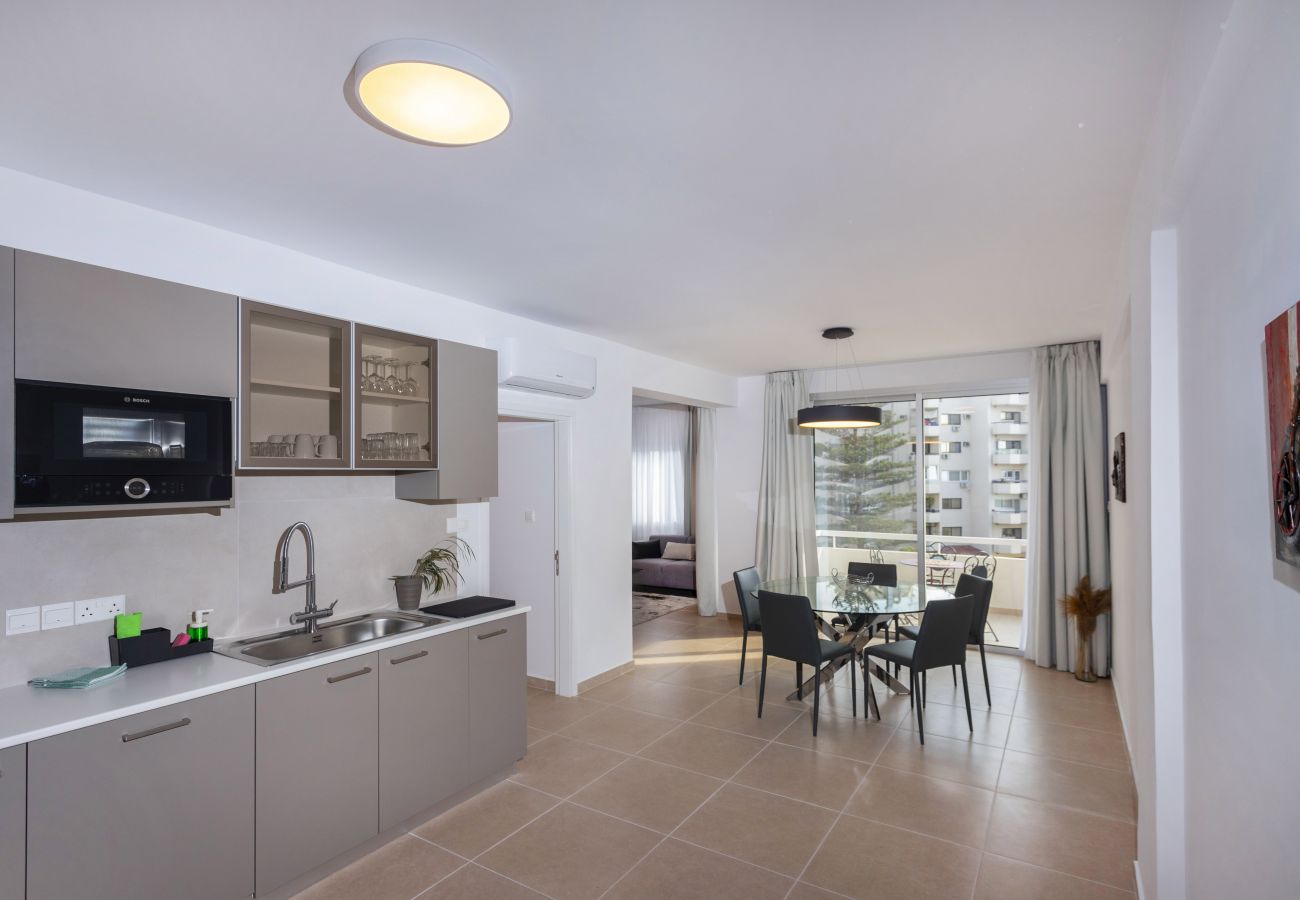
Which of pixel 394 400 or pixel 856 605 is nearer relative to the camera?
pixel 394 400

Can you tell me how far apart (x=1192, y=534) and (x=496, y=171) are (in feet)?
7.60

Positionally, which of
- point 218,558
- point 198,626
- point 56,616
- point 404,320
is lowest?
point 198,626

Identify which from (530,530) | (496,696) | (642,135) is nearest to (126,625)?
(496,696)

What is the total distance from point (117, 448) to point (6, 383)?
334mm

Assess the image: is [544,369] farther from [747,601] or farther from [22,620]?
[22,620]

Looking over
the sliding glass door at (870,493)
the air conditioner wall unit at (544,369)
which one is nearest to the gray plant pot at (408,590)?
the air conditioner wall unit at (544,369)

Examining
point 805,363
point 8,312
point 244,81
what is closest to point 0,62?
point 244,81

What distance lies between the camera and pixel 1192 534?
171 cm

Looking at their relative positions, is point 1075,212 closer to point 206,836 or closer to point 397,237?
point 397,237

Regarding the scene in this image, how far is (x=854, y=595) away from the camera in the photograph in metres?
4.45

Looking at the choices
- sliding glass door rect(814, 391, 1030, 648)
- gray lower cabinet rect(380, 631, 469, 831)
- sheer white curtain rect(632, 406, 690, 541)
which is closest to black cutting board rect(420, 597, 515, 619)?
gray lower cabinet rect(380, 631, 469, 831)

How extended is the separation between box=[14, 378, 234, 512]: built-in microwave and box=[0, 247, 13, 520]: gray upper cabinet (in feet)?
0.06

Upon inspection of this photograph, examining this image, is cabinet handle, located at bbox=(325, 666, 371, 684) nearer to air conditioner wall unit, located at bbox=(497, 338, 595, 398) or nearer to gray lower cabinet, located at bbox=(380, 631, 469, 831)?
gray lower cabinet, located at bbox=(380, 631, 469, 831)

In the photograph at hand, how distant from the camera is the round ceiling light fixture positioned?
1557 mm
